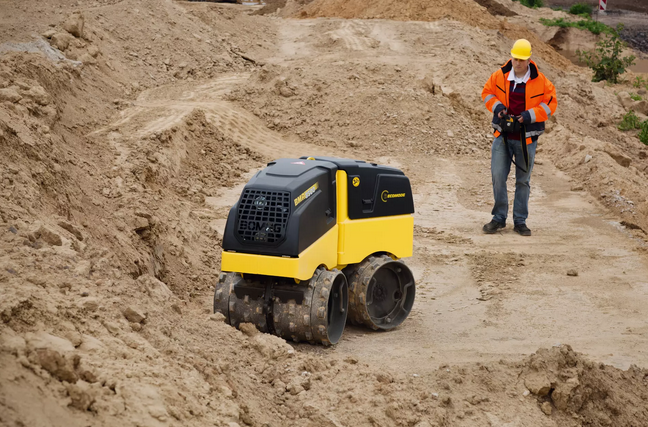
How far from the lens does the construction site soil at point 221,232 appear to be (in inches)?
139

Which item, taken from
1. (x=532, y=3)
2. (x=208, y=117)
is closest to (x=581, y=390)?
(x=208, y=117)

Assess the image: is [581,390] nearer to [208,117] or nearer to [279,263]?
[279,263]

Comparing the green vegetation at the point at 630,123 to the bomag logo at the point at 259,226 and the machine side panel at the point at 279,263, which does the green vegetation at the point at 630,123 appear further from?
the bomag logo at the point at 259,226

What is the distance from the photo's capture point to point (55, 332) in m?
3.28

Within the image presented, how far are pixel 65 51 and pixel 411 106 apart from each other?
21.3 feet

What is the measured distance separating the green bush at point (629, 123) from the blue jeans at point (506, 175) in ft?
29.2

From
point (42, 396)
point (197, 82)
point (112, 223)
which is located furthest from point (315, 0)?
point (42, 396)

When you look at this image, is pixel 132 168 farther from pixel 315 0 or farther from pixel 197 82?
pixel 315 0

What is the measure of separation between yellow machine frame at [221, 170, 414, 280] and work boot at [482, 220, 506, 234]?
10.1 ft

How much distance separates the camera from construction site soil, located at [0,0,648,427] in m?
3.52

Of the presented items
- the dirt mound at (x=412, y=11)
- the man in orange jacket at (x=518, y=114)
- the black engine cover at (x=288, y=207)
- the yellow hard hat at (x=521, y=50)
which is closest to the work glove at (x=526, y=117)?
the man in orange jacket at (x=518, y=114)

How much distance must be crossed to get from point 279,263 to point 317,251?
0.37 m

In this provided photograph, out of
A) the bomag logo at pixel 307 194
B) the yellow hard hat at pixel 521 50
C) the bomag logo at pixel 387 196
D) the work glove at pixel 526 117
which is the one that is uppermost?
the yellow hard hat at pixel 521 50

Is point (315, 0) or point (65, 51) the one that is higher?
A: point (315, 0)
